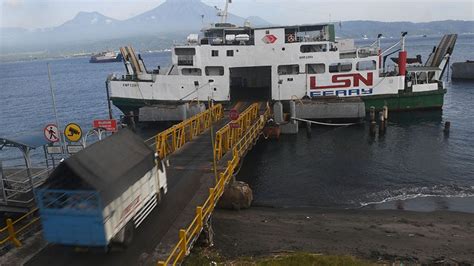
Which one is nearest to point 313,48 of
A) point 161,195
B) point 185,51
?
point 185,51

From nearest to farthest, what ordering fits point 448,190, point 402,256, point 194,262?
point 194,262
point 402,256
point 448,190

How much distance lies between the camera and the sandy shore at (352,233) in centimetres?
1495

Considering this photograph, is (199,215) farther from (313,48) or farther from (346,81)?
(313,48)

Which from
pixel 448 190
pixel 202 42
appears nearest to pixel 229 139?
pixel 448 190

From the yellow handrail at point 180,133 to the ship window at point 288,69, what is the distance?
10.6 meters

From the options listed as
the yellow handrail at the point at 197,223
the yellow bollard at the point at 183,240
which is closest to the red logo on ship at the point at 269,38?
the yellow handrail at the point at 197,223

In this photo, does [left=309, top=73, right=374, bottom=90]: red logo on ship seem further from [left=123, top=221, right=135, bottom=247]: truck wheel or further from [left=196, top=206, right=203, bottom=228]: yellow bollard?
[left=123, top=221, right=135, bottom=247]: truck wheel

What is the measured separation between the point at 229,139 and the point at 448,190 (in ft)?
43.0

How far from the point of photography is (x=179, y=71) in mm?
40156

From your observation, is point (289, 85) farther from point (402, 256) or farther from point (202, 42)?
point (402, 256)

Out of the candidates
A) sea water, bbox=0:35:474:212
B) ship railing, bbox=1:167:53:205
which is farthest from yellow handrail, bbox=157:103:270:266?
ship railing, bbox=1:167:53:205

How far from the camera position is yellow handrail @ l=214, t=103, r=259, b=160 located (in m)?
20.0

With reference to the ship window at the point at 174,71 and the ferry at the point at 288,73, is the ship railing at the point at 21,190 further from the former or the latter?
the ship window at the point at 174,71

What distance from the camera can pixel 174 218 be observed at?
1385cm
